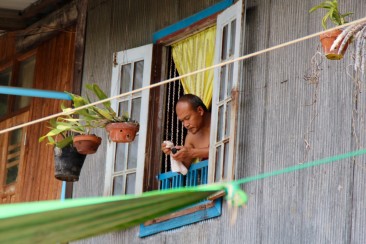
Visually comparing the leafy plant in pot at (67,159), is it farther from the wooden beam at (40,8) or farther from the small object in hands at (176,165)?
the wooden beam at (40,8)

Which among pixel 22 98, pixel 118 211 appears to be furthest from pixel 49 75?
pixel 118 211

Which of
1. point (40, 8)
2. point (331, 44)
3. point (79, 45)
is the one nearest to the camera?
point (331, 44)

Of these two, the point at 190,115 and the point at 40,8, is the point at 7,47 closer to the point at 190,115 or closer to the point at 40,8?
the point at 40,8

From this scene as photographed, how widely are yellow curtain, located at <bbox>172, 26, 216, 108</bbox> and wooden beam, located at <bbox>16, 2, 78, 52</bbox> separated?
1642 mm

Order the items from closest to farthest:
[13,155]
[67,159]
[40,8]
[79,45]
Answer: [67,159] < [79,45] < [40,8] < [13,155]

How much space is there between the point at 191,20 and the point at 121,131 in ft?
3.65

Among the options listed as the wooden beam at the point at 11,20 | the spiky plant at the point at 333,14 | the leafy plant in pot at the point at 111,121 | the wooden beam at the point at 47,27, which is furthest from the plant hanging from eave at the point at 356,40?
the wooden beam at the point at 11,20

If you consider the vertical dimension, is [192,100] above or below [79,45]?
below

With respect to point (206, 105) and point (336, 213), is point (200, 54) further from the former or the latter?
point (336, 213)

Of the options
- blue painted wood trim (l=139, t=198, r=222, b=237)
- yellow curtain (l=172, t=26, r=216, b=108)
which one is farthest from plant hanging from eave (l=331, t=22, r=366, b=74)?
yellow curtain (l=172, t=26, r=216, b=108)

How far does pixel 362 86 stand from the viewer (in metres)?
7.71

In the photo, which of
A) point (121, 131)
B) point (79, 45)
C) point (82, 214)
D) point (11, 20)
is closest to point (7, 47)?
point (11, 20)

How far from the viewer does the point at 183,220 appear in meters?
9.30

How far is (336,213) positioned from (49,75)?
5030mm
